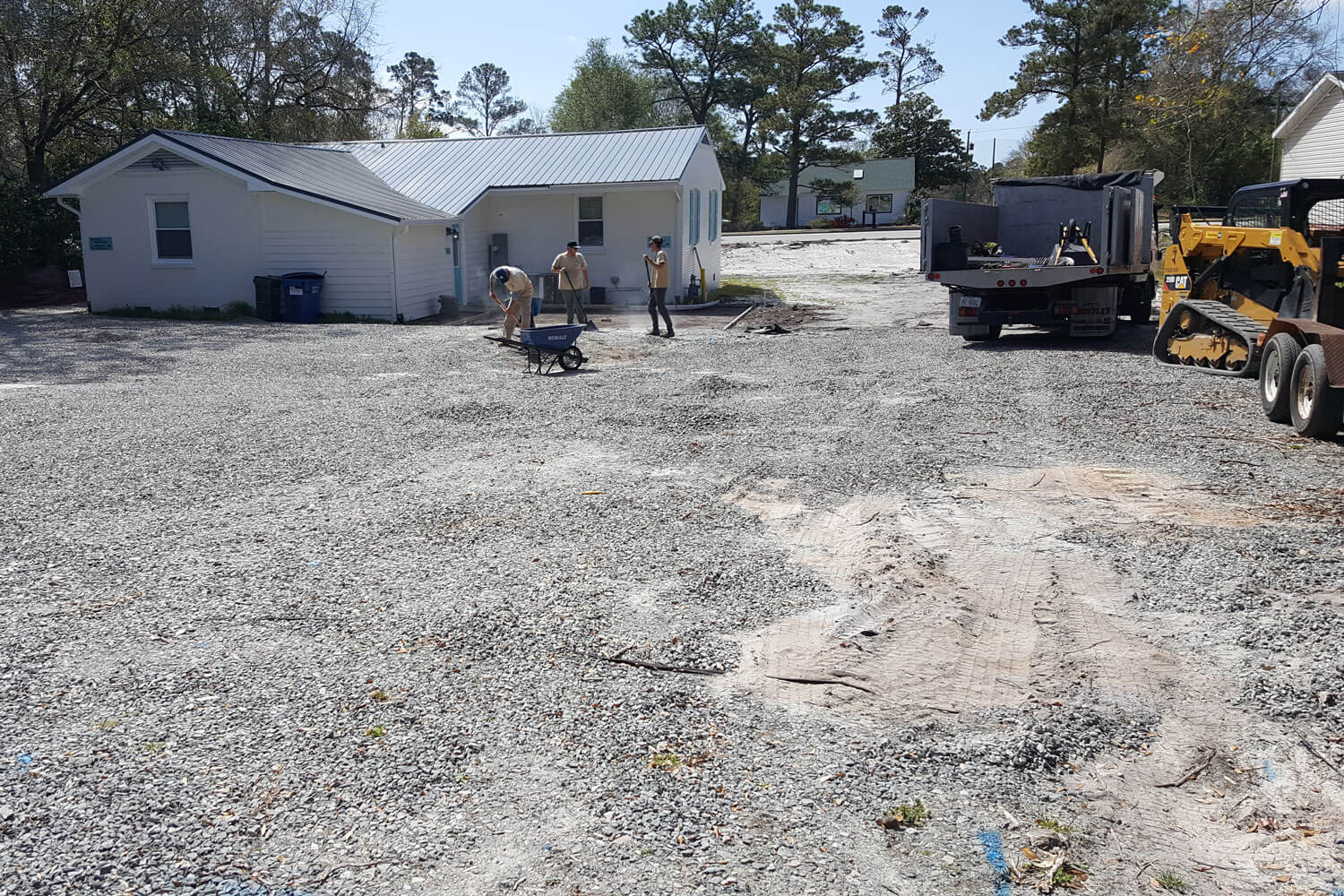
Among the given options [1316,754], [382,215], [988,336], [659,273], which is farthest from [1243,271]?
[382,215]

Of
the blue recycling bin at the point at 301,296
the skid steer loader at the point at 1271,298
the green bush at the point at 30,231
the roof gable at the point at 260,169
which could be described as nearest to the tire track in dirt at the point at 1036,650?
the skid steer loader at the point at 1271,298

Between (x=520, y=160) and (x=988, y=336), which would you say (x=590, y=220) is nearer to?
(x=520, y=160)

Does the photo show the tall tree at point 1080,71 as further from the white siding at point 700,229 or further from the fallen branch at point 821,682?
the fallen branch at point 821,682

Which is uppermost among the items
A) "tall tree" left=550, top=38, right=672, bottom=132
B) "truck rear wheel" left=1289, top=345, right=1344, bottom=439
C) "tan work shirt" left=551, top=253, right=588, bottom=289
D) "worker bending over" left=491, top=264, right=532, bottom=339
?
"tall tree" left=550, top=38, right=672, bottom=132

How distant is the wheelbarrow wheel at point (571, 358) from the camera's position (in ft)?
45.2

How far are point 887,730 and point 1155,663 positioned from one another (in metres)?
1.39

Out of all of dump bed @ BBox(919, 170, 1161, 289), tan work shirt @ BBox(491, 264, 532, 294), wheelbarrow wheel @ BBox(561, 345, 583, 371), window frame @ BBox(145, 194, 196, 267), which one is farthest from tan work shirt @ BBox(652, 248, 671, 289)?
window frame @ BBox(145, 194, 196, 267)

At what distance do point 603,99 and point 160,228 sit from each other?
43082 millimetres

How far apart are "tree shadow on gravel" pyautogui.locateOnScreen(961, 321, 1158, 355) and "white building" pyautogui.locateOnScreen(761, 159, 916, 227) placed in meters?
47.6

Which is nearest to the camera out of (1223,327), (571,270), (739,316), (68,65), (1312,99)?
(1223,327)

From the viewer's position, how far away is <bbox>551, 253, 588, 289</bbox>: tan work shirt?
1777cm

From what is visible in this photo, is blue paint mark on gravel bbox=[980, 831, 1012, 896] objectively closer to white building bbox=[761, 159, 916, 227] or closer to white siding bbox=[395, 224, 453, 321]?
white siding bbox=[395, 224, 453, 321]

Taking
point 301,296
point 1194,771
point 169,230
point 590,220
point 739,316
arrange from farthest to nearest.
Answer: point 590,220 → point 169,230 → point 739,316 → point 301,296 → point 1194,771

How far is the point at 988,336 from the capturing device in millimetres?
16141
